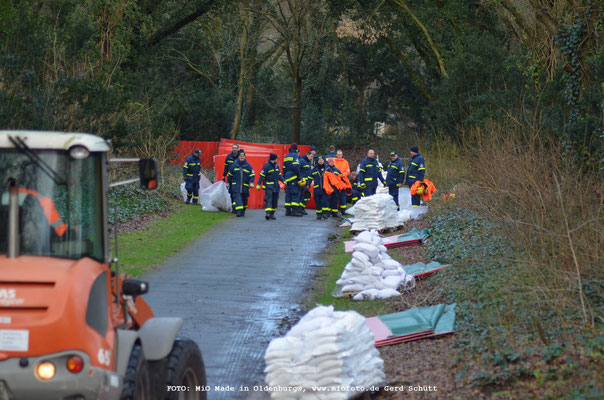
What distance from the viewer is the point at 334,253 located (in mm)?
17641

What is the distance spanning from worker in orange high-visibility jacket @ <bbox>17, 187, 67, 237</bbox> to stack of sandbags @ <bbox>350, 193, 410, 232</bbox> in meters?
15.1

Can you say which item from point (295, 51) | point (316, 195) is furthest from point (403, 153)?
point (316, 195)

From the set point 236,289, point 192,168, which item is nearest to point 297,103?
point 192,168

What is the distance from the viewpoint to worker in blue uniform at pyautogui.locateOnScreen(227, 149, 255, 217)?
23672 mm

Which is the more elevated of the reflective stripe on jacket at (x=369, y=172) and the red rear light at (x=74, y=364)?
the reflective stripe on jacket at (x=369, y=172)

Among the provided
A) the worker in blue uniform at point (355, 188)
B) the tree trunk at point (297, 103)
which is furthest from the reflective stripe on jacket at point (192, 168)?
the tree trunk at point (297, 103)

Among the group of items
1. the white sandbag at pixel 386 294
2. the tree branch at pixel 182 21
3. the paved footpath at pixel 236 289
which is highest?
the tree branch at pixel 182 21

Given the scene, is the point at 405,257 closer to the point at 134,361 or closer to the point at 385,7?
the point at 134,361

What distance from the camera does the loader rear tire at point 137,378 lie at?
5160 mm

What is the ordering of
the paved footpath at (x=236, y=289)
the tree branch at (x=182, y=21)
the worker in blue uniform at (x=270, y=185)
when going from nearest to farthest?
1. the paved footpath at (x=236, y=289)
2. the worker in blue uniform at (x=270, y=185)
3. the tree branch at (x=182, y=21)

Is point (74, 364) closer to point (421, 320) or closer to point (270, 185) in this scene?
point (421, 320)

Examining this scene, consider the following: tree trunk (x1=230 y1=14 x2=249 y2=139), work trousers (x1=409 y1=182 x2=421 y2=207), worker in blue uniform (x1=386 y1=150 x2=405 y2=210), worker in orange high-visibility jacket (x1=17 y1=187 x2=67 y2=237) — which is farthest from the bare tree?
worker in orange high-visibility jacket (x1=17 y1=187 x2=67 y2=237)

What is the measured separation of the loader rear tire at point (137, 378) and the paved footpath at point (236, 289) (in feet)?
7.70

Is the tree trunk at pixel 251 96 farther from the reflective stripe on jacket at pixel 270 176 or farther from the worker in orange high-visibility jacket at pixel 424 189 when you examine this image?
the worker in orange high-visibility jacket at pixel 424 189
